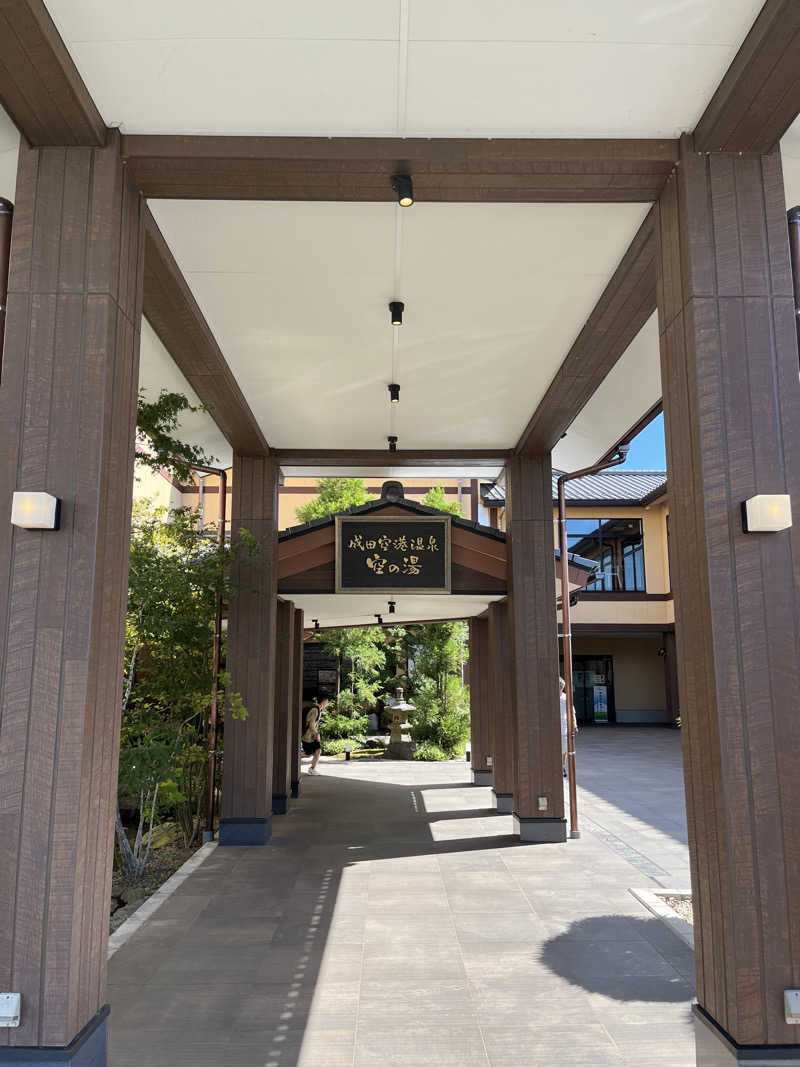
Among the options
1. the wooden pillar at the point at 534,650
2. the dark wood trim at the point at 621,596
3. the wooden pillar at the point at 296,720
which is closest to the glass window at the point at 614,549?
the dark wood trim at the point at 621,596

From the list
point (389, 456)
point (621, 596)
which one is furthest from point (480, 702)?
point (621, 596)

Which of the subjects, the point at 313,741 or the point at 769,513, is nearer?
the point at 769,513

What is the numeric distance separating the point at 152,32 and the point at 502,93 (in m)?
1.27

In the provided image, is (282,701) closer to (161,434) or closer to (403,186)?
(161,434)

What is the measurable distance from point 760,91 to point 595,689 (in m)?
23.7

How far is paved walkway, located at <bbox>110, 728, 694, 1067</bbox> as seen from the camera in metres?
3.44

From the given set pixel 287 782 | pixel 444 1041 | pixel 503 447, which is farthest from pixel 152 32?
pixel 287 782

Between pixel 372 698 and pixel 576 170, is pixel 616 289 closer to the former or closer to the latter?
pixel 576 170

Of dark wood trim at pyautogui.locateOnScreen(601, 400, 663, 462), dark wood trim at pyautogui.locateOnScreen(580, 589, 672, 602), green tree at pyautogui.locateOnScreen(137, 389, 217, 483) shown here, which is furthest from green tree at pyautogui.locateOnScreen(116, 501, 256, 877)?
dark wood trim at pyautogui.locateOnScreen(580, 589, 672, 602)

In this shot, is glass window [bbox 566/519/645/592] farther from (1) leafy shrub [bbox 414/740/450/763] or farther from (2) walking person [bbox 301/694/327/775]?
(2) walking person [bbox 301/694/327/775]

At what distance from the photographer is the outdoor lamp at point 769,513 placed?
2928 millimetres

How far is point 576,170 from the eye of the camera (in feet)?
11.3

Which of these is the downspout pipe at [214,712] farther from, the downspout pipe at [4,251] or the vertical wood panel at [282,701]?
the downspout pipe at [4,251]

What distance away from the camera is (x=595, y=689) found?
25219 mm
